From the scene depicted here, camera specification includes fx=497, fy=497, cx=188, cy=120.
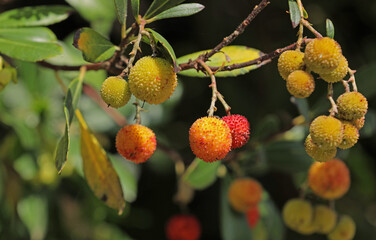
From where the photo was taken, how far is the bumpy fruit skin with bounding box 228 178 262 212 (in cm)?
176

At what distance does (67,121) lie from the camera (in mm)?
1079

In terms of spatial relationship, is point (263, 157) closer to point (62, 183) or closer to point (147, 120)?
point (147, 120)

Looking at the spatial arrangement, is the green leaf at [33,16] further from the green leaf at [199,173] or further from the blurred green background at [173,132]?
the green leaf at [199,173]

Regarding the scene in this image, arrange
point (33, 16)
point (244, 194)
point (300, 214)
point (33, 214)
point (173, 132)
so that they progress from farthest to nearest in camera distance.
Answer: point (173, 132), point (33, 214), point (244, 194), point (300, 214), point (33, 16)

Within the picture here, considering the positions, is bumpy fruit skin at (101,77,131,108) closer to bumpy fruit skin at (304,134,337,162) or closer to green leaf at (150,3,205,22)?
green leaf at (150,3,205,22)

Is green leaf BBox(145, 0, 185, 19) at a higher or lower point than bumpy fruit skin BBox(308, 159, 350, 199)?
higher

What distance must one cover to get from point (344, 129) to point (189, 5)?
16.0 inches

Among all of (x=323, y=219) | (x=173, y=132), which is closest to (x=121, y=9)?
(x=323, y=219)

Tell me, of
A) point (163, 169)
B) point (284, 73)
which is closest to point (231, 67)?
point (284, 73)

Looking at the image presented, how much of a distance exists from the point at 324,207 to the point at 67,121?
946mm

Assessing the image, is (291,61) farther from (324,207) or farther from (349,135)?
(324,207)

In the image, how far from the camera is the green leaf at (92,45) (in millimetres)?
1045

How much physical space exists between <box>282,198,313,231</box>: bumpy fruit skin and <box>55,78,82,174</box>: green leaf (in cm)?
81

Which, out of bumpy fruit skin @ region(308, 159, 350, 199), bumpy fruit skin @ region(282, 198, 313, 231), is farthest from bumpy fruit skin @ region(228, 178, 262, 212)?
bumpy fruit skin @ region(308, 159, 350, 199)
